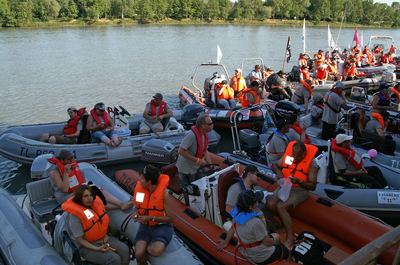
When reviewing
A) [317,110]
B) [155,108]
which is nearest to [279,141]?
[317,110]

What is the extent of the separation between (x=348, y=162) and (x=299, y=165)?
1.15 metres

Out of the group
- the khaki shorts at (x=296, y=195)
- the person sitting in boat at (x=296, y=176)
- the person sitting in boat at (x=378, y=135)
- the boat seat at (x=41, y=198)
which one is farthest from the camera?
the person sitting in boat at (x=378, y=135)

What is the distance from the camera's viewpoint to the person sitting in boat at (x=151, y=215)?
384 centimetres

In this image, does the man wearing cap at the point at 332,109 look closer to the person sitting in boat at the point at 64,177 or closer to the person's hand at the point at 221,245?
the person's hand at the point at 221,245

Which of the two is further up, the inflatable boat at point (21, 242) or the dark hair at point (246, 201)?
the dark hair at point (246, 201)

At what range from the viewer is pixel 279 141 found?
201 inches

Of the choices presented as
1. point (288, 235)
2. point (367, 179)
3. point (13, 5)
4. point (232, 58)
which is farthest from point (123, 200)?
point (13, 5)

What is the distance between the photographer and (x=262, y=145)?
22.1ft

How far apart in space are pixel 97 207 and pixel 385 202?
3485 millimetres

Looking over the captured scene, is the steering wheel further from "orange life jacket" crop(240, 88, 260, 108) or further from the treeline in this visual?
the treeline

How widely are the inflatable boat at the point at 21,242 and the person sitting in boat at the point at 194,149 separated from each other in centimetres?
180

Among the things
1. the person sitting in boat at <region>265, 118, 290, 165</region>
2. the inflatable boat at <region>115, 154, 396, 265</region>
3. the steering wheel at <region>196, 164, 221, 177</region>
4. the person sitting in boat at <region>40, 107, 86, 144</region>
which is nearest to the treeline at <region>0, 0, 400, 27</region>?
the person sitting in boat at <region>40, 107, 86, 144</region>

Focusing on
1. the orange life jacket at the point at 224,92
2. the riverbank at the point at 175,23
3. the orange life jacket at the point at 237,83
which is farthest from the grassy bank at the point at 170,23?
the orange life jacket at the point at 224,92

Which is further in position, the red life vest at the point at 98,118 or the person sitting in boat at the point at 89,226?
the red life vest at the point at 98,118
